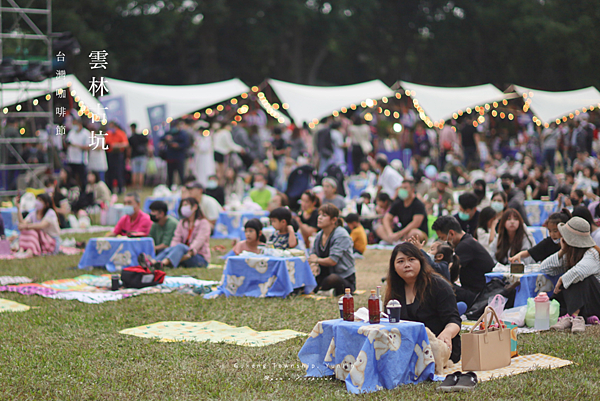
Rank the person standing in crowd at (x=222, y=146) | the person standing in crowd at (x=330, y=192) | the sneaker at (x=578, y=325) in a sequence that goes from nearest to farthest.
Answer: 1. the sneaker at (x=578, y=325)
2. the person standing in crowd at (x=330, y=192)
3. the person standing in crowd at (x=222, y=146)

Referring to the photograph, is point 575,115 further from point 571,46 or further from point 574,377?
point 574,377

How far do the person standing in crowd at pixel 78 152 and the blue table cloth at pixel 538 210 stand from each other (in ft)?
34.6

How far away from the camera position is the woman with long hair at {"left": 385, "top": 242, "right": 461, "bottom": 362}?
5.51m

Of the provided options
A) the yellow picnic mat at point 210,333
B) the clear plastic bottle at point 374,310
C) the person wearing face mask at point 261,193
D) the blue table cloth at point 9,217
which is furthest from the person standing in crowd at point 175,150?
the clear plastic bottle at point 374,310

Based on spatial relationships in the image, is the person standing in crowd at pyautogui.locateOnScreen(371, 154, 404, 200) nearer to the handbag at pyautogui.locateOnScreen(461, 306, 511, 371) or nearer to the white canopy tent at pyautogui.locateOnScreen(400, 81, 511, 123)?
the white canopy tent at pyautogui.locateOnScreen(400, 81, 511, 123)

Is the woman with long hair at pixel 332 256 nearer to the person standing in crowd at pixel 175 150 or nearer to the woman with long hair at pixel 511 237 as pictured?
the woman with long hair at pixel 511 237

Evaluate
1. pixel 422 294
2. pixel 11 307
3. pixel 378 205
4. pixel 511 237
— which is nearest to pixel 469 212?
pixel 511 237

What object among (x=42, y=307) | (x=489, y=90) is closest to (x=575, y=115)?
(x=489, y=90)

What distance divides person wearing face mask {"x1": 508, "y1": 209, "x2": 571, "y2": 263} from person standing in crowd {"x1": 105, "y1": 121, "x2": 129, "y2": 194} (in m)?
14.2

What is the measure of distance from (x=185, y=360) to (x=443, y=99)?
66.8 feet

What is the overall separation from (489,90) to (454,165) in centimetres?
854

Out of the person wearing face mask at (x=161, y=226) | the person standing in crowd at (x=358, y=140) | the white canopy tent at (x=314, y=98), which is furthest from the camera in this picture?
the person standing in crowd at (x=358, y=140)

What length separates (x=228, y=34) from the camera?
4472 cm

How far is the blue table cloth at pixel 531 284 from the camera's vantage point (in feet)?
25.6
